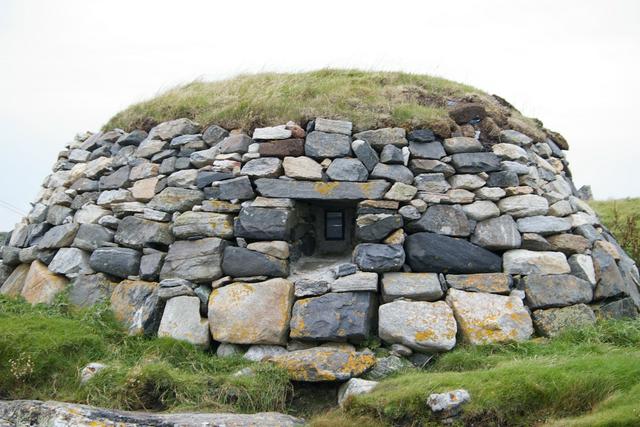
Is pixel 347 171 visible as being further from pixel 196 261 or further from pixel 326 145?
pixel 196 261

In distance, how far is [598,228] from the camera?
8016 millimetres

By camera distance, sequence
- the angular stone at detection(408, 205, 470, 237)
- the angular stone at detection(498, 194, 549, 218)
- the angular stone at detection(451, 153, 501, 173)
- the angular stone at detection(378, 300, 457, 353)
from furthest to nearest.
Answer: the angular stone at detection(451, 153, 501, 173) < the angular stone at detection(498, 194, 549, 218) < the angular stone at detection(408, 205, 470, 237) < the angular stone at detection(378, 300, 457, 353)

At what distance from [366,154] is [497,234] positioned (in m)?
2.03

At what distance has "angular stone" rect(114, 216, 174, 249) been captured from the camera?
24.2 feet

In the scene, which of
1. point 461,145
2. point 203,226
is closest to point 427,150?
point 461,145

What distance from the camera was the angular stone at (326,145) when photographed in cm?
744

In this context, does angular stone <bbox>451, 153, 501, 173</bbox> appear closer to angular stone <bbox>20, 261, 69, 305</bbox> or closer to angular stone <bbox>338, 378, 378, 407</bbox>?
angular stone <bbox>338, 378, 378, 407</bbox>

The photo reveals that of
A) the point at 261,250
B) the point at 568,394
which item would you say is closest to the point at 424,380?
the point at 568,394

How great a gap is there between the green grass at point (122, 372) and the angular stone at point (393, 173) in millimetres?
2991

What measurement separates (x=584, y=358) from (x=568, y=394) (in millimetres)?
782

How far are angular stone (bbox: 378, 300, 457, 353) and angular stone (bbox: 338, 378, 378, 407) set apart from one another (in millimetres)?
903

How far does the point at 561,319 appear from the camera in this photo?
636 centimetres

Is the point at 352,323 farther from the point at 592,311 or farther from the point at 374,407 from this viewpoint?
the point at 592,311

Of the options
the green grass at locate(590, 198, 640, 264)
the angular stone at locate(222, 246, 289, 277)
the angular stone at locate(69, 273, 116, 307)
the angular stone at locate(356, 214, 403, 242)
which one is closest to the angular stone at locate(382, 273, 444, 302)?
the angular stone at locate(356, 214, 403, 242)
